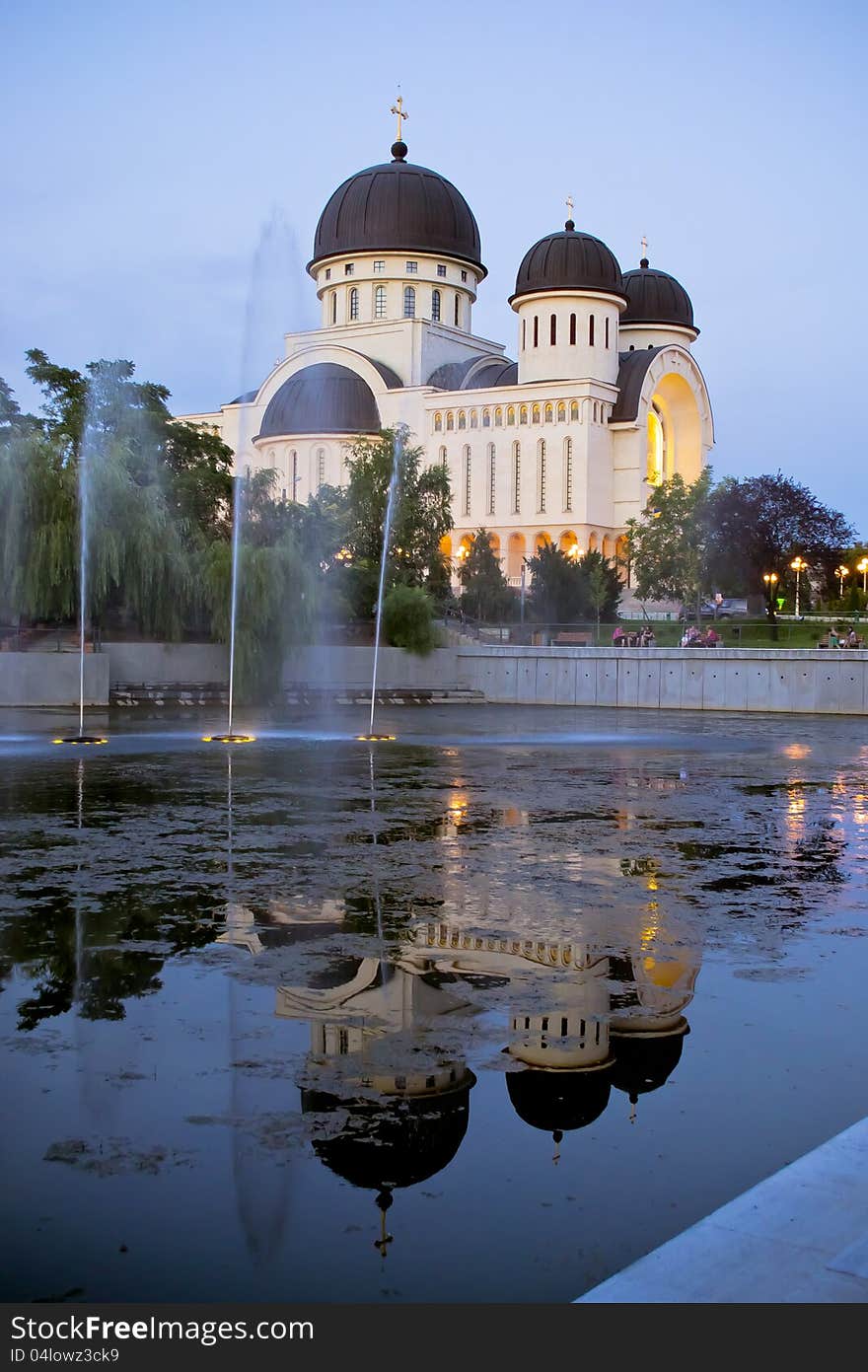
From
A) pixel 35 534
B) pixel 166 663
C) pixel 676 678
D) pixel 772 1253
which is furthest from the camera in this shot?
pixel 676 678

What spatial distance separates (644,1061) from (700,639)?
1368 inches

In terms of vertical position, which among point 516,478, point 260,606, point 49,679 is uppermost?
point 516,478

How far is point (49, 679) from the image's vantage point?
3025 centimetres

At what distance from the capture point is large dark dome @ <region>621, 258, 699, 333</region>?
7688 cm

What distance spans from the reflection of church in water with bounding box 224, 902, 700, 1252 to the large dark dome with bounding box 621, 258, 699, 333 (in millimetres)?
72942

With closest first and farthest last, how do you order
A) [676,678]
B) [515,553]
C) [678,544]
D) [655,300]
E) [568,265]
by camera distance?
[676,678] → [678,544] → [568,265] → [515,553] → [655,300]

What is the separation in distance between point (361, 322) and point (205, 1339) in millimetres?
71640

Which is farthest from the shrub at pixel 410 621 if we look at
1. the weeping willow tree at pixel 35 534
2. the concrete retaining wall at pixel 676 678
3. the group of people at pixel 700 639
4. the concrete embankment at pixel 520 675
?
the weeping willow tree at pixel 35 534

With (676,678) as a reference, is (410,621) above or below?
above

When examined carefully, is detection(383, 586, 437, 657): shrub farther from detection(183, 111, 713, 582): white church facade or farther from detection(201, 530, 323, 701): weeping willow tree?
detection(183, 111, 713, 582): white church facade

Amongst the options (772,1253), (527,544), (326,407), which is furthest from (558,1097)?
(326,407)

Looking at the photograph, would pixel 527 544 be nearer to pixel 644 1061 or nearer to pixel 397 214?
pixel 397 214

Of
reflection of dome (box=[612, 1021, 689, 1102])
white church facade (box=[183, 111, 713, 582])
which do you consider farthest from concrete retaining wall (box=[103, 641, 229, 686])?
white church facade (box=[183, 111, 713, 582])

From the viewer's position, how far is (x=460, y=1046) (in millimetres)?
5539
